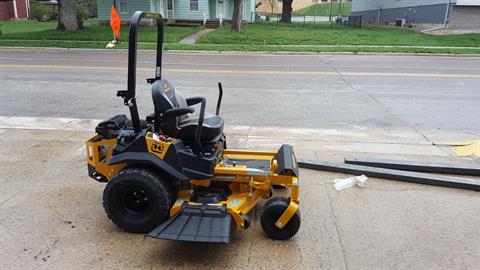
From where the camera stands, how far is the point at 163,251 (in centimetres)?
331

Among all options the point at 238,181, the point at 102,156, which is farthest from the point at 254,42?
the point at 238,181

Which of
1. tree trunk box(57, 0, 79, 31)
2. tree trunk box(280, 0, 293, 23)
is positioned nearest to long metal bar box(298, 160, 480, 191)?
tree trunk box(57, 0, 79, 31)

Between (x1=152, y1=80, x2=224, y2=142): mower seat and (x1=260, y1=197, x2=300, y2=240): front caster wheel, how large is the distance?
32.0 inches

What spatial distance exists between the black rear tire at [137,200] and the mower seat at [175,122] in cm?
42

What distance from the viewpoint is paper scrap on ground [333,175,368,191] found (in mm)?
4570

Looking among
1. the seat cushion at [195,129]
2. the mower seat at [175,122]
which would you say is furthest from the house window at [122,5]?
the seat cushion at [195,129]

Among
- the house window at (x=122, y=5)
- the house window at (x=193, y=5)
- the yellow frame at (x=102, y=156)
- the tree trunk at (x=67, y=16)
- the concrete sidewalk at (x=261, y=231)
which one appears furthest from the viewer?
the house window at (x=193, y=5)

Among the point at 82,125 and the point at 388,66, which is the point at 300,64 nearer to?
the point at 388,66

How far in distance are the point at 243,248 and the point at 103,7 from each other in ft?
109

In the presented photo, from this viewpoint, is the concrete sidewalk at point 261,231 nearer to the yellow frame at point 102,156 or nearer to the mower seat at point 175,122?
the yellow frame at point 102,156

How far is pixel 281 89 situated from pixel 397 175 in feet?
19.5

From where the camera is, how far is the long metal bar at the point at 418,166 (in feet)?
16.4

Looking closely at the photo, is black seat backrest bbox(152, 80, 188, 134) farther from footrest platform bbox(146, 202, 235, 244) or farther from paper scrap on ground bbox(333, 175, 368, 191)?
paper scrap on ground bbox(333, 175, 368, 191)

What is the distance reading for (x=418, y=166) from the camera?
201 inches
